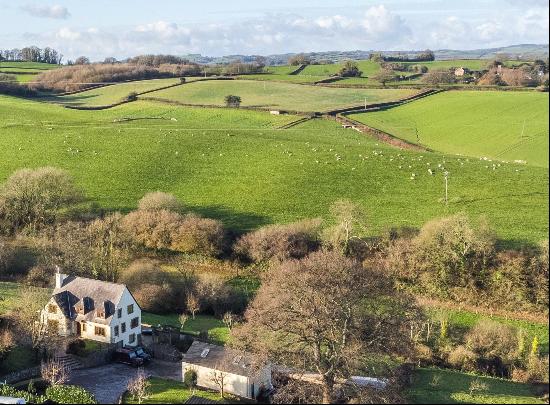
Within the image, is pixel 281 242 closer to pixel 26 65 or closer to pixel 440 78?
pixel 440 78

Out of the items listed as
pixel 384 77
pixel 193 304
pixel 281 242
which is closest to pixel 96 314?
pixel 193 304

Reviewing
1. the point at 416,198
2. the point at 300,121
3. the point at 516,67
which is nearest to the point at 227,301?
the point at 416,198

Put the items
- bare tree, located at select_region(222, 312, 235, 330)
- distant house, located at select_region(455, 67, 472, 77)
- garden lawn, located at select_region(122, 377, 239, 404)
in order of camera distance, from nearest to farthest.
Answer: garden lawn, located at select_region(122, 377, 239, 404)
bare tree, located at select_region(222, 312, 235, 330)
distant house, located at select_region(455, 67, 472, 77)

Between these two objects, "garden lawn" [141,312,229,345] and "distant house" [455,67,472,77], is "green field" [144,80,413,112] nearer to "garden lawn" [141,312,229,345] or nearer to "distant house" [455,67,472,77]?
"distant house" [455,67,472,77]

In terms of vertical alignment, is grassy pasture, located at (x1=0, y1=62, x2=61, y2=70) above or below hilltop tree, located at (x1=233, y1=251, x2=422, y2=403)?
above

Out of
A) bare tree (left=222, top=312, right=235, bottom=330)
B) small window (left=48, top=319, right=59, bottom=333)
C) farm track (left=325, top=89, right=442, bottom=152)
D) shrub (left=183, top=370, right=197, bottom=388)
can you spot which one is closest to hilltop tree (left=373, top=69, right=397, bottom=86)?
farm track (left=325, top=89, right=442, bottom=152)

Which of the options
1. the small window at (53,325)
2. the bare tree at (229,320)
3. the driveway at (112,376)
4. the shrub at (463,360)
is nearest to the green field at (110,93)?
the small window at (53,325)

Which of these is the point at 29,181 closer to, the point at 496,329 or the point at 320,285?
the point at 320,285
